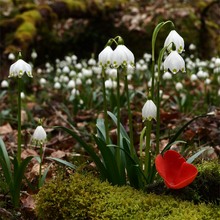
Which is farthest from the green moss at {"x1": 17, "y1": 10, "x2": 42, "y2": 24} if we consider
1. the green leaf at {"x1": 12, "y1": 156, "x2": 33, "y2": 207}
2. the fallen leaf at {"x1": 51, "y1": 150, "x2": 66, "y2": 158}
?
the green leaf at {"x1": 12, "y1": 156, "x2": 33, "y2": 207}

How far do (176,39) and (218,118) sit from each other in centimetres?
169

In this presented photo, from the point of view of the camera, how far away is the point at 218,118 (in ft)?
12.6

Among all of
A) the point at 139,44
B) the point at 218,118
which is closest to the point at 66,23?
the point at 139,44

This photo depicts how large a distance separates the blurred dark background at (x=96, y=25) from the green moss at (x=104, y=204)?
18.5 ft

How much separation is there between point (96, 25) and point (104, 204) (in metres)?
8.22

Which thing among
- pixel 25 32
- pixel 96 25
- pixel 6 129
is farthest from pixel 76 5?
pixel 6 129

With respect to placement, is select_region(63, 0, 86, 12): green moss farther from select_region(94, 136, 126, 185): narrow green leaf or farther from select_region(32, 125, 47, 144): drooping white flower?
select_region(94, 136, 126, 185): narrow green leaf

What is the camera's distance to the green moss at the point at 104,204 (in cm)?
194

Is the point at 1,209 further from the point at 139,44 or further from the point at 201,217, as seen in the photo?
the point at 139,44

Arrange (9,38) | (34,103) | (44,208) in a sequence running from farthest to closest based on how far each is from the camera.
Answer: (9,38), (34,103), (44,208)

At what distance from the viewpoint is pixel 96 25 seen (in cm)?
995

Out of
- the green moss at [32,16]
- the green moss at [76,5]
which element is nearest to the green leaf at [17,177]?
the green moss at [32,16]

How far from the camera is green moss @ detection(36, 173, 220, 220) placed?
1.94m

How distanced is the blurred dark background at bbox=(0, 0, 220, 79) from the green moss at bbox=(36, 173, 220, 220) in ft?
18.5
